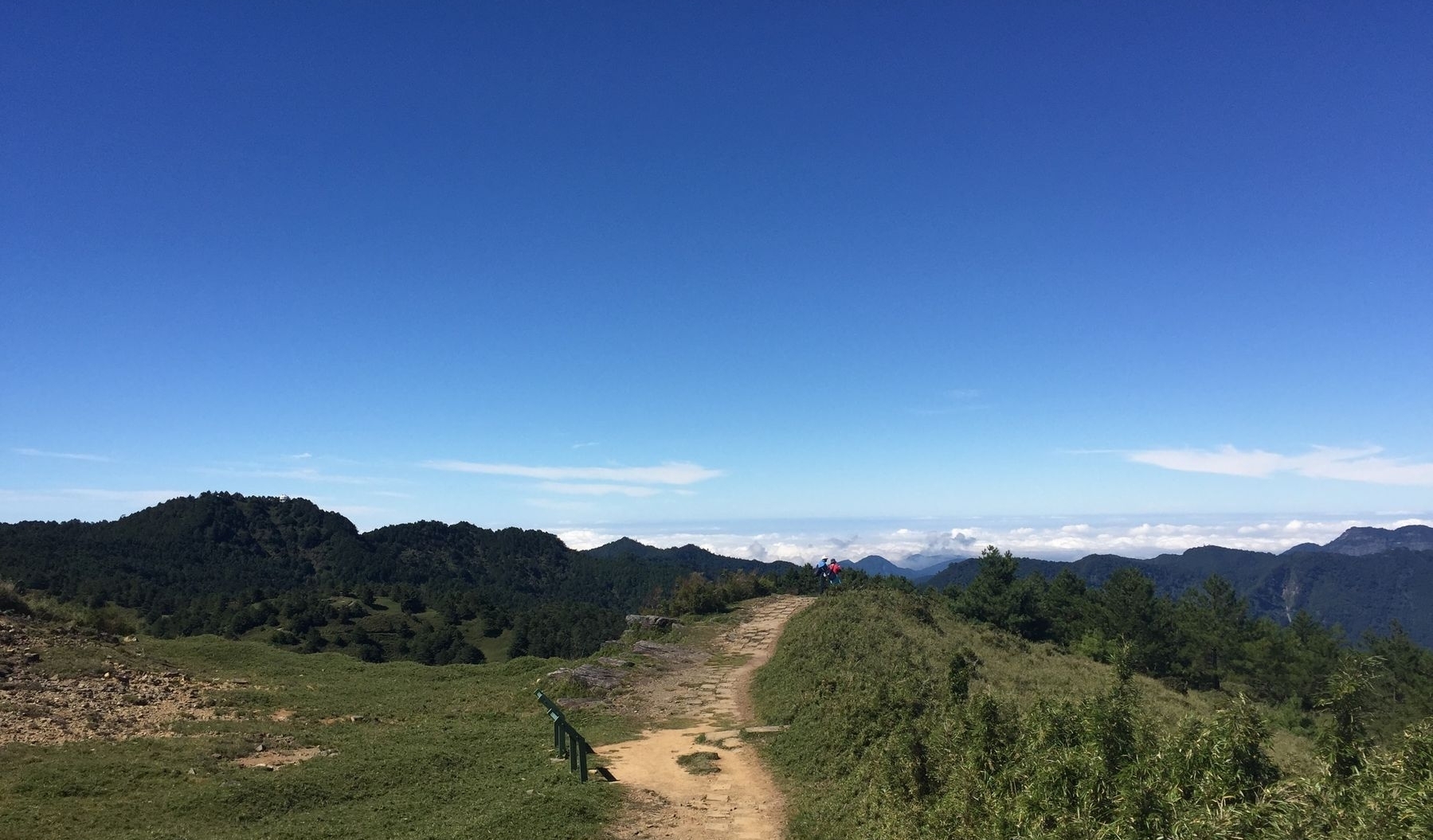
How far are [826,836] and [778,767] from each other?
4791 mm

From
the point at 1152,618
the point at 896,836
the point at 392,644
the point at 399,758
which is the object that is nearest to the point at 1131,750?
the point at 896,836

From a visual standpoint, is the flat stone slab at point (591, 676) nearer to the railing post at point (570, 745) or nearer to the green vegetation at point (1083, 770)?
the railing post at point (570, 745)

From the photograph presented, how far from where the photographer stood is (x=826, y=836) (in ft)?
37.7

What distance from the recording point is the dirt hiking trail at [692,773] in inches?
505

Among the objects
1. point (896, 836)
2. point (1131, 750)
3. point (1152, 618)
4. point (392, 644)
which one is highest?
point (1131, 750)

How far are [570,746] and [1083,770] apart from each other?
11.8 m

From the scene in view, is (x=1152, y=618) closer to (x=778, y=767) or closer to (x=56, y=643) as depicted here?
(x=778, y=767)

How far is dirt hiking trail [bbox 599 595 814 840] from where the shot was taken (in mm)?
12828

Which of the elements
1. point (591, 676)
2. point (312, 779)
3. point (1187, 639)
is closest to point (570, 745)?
point (312, 779)

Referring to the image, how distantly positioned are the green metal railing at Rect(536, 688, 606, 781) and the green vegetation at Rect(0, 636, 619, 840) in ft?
1.02

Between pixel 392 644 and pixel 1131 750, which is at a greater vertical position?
pixel 1131 750

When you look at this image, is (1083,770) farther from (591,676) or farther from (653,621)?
(653,621)

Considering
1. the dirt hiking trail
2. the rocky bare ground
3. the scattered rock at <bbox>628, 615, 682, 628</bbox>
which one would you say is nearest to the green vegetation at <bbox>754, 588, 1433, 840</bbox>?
the dirt hiking trail

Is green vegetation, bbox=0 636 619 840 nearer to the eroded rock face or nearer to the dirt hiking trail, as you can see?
the dirt hiking trail
